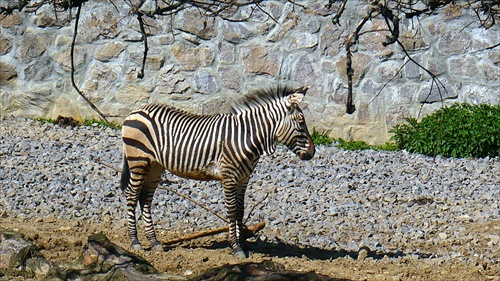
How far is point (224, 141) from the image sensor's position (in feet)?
22.5

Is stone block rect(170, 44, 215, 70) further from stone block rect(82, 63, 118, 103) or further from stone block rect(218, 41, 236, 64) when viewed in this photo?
stone block rect(82, 63, 118, 103)

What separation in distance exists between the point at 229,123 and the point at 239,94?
4798 mm

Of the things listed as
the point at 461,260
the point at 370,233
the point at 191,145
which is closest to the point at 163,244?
the point at 191,145

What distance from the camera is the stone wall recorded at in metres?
11.2

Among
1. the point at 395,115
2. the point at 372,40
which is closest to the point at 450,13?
the point at 372,40

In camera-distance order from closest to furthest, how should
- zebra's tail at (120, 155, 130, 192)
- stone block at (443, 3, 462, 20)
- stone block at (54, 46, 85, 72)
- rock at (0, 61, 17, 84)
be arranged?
zebra's tail at (120, 155, 130, 192), stone block at (443, 3, 462, 20), stone block at (54, 46, 85, 72), rock at (0, 61, 17, 84)

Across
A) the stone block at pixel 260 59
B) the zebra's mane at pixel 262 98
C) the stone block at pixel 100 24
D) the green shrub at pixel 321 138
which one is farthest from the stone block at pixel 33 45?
the zebra's mane at pixel 262 98

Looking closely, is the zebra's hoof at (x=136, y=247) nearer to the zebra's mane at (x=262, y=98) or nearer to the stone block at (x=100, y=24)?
the zebra's mane at (x=262, y=98)

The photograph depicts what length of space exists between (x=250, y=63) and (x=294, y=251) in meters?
4.79

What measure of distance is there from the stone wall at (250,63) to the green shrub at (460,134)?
0.43 m

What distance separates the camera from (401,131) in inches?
436

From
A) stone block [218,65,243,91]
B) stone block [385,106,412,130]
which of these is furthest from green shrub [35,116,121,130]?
stone block [385,106,412,130]

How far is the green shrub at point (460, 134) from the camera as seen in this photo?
10484mm

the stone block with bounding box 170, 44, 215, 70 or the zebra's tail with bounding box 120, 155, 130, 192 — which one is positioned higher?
the stone block with bounding box 170, 44, 215, 70
